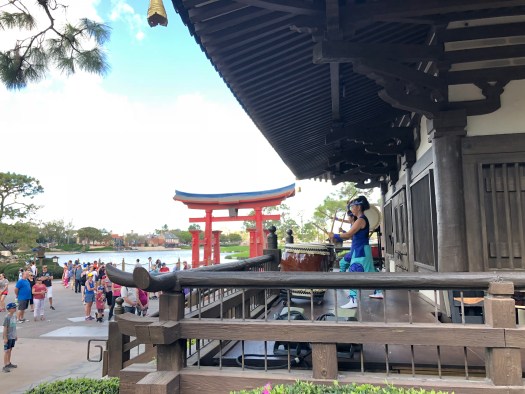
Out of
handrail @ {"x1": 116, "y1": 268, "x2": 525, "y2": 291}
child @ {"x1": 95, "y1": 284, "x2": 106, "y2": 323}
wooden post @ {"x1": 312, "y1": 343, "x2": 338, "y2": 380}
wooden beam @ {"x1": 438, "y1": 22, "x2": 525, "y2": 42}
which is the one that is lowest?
child @ {"x1": 95, "y1": 284, "x2": 106, "y2": 323}

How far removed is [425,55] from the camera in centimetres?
365

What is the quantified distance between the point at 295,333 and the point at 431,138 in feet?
8.67

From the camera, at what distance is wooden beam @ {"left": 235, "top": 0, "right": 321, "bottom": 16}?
296cm

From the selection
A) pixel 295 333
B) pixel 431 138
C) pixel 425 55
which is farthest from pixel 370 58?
pixel 295 333

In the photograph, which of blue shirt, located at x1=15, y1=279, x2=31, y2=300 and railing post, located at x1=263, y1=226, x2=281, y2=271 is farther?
blue shirt, located at x1=15, y1=279, x2=31, y2=300

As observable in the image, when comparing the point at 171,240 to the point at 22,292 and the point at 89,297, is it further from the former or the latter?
the point at 22,292

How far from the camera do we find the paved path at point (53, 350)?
734cm

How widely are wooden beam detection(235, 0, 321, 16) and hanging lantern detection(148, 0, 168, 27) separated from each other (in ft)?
2.17

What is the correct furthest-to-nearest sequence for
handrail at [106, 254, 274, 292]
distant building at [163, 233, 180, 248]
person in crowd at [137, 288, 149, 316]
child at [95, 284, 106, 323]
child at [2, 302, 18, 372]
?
1. distant building at [163, 233, 180, 248]
2. child at [95, 284, 106, 323]
3. person in crowd at [137, 288, 149, 316]
4. child at [2, 302, 18, 372]
5. handrail at [106, 254, 274, 292]

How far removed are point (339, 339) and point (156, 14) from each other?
9.22 feet

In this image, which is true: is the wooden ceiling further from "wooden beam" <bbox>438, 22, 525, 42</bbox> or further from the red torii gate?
the red torii gate

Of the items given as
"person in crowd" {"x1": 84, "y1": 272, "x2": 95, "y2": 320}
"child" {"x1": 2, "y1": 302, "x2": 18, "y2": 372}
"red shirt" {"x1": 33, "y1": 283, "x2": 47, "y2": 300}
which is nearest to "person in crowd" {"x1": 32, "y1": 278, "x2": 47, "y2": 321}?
"red shirt" {"x1": 33, "y1": 283, "x2": 47, "y2": 300}

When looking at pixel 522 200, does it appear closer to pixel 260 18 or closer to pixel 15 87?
pixel 260 18

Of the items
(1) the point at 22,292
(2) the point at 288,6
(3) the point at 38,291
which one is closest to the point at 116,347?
(2) the point at 288,6
